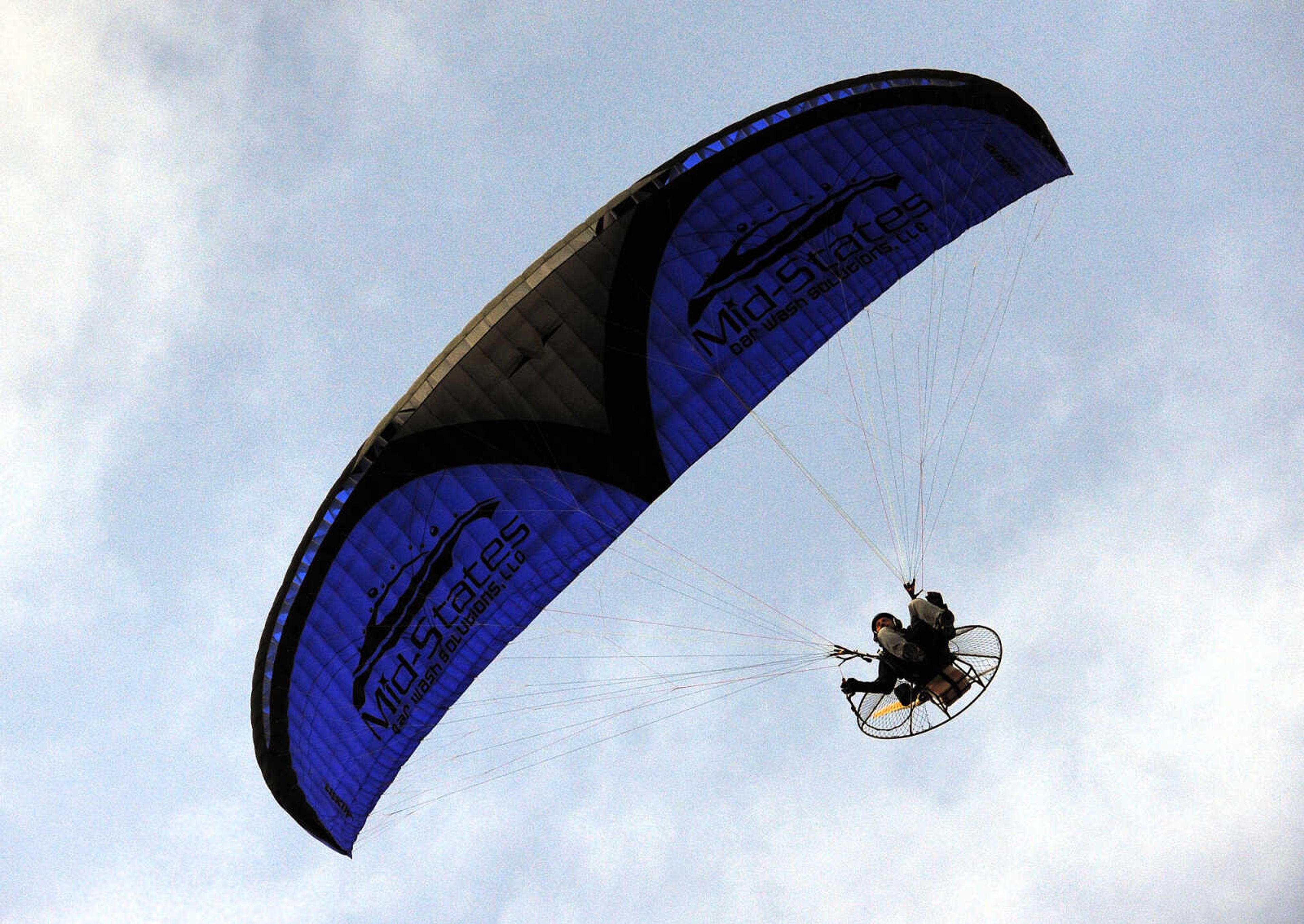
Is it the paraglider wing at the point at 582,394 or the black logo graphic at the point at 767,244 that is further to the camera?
the black logo graphic at the point at 767,244

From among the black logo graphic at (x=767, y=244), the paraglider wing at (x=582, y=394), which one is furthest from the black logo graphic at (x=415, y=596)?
the black logo graphic at (x=767, y=244)

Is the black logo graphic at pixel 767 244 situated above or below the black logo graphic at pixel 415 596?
above

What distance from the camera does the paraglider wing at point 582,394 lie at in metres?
13.1

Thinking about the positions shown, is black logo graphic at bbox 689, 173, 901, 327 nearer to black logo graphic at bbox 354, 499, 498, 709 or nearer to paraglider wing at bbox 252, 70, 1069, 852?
paraglider wing at bbox 252, 70, 1069, 852

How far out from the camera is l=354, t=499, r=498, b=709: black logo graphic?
13586 millimetres

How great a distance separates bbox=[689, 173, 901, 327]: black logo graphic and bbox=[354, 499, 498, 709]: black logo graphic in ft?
11.0

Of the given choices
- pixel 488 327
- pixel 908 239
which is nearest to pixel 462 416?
pixel 488 327

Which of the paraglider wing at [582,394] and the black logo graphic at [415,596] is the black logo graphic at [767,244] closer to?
the paraglider wing at [582,394]

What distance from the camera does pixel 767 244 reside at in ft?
44.8

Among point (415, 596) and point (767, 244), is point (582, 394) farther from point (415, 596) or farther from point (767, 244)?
point (415, 596)

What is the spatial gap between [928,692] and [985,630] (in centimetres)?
92

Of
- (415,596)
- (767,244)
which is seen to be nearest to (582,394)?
(767,244)

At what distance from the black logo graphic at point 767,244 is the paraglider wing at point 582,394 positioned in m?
0.02

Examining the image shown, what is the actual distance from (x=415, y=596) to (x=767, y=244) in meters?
5.67
